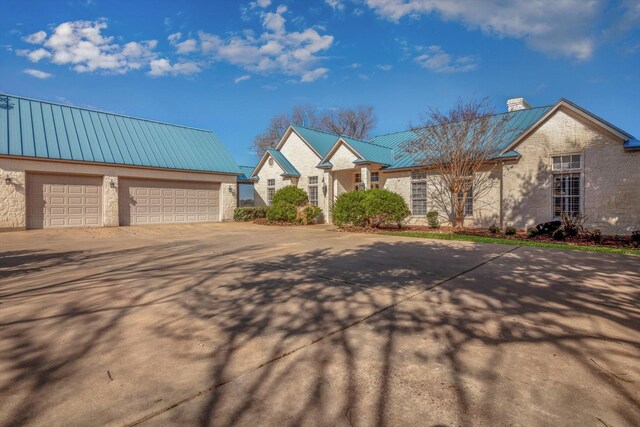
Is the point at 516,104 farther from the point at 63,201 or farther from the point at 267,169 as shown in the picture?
the point at 63,201

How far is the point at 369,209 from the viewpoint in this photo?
15.3m

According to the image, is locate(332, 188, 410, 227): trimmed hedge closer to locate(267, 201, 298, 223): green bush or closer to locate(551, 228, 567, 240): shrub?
locate(267, 201, 298, 223): green bush

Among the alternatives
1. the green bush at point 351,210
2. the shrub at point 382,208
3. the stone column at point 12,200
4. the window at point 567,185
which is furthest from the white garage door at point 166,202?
the window at point 567,185

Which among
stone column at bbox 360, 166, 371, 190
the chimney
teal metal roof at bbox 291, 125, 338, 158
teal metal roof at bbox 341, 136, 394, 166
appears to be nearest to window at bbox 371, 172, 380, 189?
teal metal roof at bbox 341, 136, 394, 166

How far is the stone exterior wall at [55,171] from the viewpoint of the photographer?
14836 millimetres

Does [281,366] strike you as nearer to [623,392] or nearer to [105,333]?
[105,333]

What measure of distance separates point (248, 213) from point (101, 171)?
8.27 meters

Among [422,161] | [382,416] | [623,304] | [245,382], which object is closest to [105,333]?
[245,382]

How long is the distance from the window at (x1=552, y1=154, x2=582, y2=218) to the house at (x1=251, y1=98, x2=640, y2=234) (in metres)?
0.03

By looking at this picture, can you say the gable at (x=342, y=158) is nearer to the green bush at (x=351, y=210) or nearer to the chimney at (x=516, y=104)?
the green bush at (x=351, y=210)

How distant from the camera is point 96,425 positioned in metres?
2.20

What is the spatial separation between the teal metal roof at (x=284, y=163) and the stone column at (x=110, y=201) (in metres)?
9.35

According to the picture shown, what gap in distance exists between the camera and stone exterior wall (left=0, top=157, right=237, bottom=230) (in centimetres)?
1484

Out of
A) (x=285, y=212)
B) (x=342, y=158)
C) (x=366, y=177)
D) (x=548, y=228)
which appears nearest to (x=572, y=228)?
(x=548, y=228)
